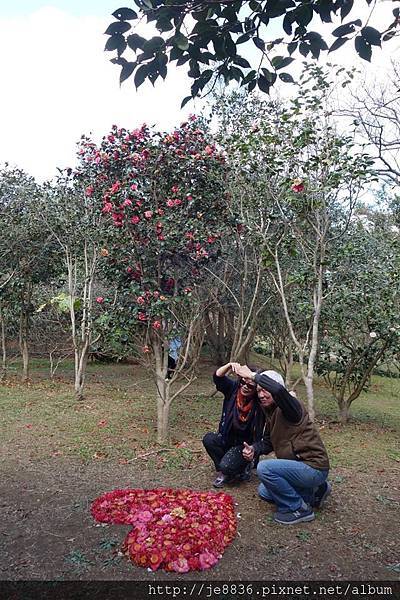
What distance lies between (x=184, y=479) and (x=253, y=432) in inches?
29.7

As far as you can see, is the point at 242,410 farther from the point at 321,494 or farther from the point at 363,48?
the point at 363,48

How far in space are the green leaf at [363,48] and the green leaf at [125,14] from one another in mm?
972

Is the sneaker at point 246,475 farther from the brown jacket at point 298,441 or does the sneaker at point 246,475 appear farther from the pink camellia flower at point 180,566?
the pink camellia flower at point 180,566

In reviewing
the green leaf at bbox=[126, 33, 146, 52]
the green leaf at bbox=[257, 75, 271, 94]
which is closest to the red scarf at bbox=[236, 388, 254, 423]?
the green leaf at bbox=[257, 75, 271, 94]

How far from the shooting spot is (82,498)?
3.71 metres

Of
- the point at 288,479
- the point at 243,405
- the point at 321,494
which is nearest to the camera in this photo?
the point at 288,479

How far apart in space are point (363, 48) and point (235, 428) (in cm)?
266

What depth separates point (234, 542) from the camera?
2.96 meters

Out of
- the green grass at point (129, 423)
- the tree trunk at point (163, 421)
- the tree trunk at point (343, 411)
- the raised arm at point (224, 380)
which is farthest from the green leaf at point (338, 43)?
the tree trunk at point (343, 411)

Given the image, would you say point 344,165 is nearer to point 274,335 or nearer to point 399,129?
point 399,129

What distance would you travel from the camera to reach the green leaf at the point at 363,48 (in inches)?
88.6

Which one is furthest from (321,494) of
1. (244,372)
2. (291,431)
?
(244,372)

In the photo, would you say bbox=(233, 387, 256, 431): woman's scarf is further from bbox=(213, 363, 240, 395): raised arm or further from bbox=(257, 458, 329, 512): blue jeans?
bbox=(257, 458, 329, 512): blue jeans

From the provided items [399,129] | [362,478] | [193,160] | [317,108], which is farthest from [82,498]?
[399,129]
